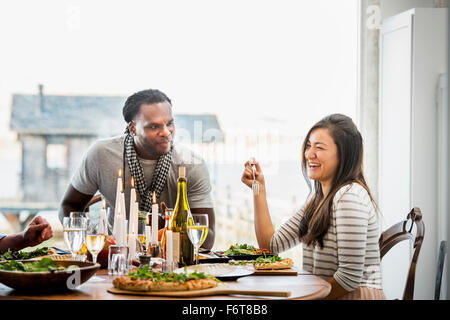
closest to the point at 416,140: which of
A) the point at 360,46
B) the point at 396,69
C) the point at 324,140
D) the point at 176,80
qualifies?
the point at 396,69

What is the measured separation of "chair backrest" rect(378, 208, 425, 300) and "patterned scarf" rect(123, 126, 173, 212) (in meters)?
1.11

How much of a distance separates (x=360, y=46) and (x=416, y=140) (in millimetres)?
853

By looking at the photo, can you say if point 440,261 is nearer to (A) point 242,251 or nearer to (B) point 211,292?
(A) point 242,251

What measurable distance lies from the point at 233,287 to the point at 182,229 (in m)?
0.41

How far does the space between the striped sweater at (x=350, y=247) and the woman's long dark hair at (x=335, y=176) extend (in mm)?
30

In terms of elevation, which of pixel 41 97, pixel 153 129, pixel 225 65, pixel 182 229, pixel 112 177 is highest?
pixel 225 65

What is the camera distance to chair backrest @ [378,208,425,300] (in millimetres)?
1822

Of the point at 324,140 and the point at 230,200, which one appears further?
the point at 230,200

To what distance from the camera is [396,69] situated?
3340 millimetres

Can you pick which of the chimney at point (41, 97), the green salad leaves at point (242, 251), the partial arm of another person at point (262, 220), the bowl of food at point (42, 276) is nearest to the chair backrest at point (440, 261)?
the partial arm of another person at point (262, 220)

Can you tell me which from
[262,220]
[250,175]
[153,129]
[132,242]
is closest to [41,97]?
[153,129]

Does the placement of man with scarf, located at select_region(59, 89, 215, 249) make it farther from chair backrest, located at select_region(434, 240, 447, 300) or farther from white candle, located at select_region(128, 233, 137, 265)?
chair backrest, located at select_region(434, 240, 447, 300)

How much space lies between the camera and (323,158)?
2.06 meters
